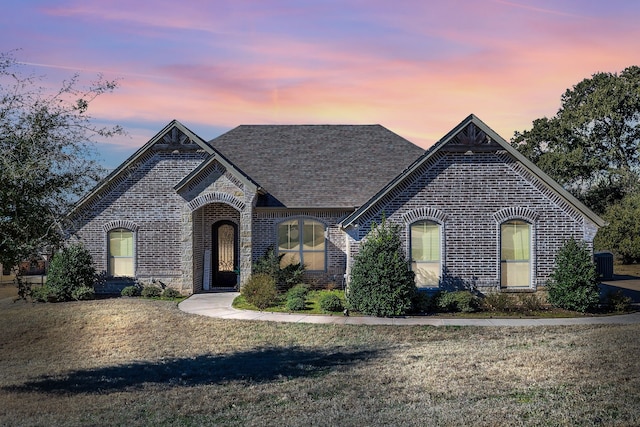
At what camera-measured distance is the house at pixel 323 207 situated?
21.9 metres

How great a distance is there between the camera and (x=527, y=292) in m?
21.9

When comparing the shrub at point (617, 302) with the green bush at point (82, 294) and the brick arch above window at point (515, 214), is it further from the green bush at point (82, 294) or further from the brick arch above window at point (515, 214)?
the green bush at point (82, 294)

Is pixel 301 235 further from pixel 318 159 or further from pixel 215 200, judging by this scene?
pixel 318 159

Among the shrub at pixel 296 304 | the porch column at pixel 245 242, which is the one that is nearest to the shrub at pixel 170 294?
the porch column at pixel 245 242

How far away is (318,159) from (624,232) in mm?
26149

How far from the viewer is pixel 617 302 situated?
21.2 metres

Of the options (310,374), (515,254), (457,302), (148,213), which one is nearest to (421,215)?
(457,302)

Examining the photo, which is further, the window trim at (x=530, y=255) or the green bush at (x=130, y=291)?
the green bush at (x=130, y=291)

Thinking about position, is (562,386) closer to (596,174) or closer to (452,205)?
(452,205)

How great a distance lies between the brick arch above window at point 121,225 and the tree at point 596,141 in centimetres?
3366

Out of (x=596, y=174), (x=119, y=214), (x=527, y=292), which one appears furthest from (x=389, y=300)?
(x=596, y=174)

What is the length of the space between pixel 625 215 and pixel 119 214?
34.2 meters

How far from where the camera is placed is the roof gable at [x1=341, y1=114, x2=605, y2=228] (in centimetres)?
2153

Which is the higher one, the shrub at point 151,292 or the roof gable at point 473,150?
the roof gable at point 473,150
